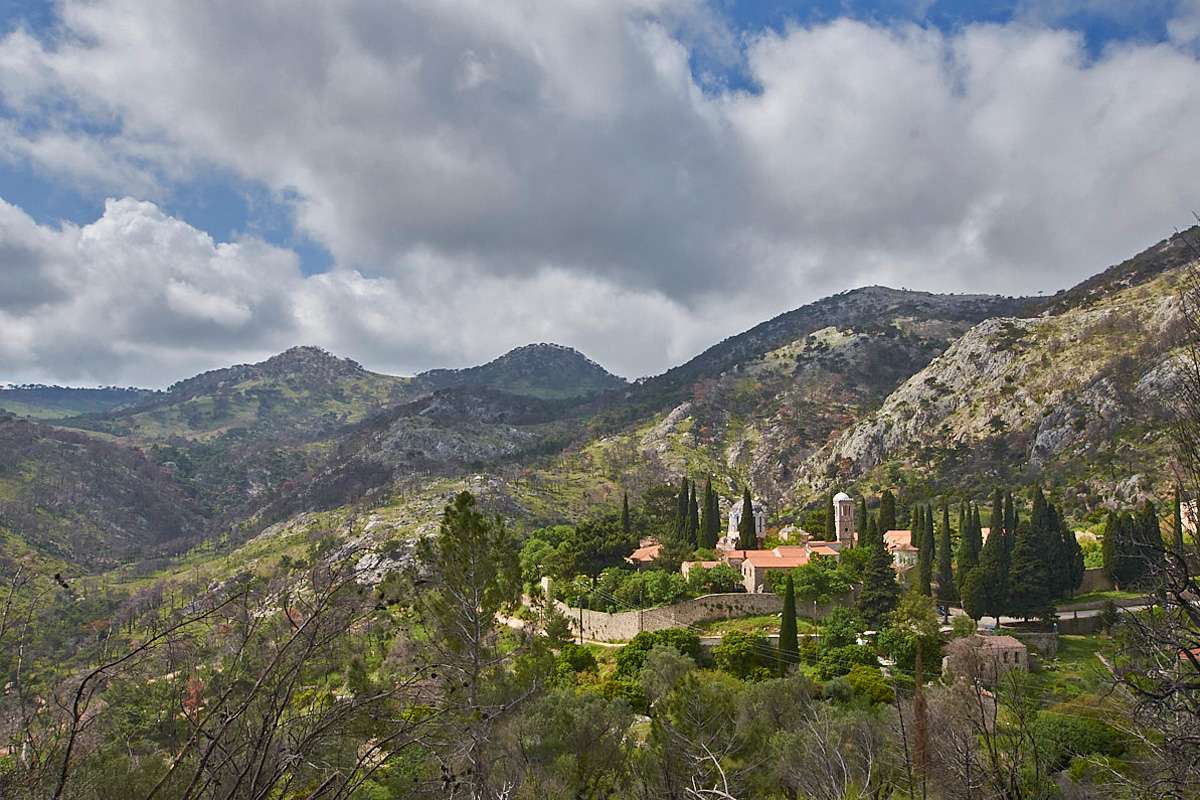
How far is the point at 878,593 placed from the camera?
3772cm

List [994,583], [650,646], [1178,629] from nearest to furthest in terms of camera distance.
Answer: [1178,629] → [650,646] → [994,583]

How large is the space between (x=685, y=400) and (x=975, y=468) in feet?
288

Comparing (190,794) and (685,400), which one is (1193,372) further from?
(685,400)

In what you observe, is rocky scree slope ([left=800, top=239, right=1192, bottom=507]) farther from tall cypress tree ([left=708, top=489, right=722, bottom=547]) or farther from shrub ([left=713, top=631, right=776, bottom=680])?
shrub ([left=713, top=631, right=776, bottom=680])

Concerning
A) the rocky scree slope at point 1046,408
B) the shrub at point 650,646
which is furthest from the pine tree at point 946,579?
the rocky scree slope at point 1046,408

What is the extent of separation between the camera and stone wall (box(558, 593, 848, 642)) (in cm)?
4175

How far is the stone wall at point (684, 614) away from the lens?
137 feet

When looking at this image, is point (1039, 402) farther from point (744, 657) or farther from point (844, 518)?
point (744, 657)

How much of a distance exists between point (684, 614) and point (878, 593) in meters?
11.1

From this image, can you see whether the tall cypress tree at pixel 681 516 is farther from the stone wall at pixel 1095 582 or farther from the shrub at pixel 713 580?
the stone wall at pixel 1095 582

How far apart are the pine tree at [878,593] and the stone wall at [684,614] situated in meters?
4.23

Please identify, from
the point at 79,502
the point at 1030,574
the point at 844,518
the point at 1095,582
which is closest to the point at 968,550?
the point at 1030,574

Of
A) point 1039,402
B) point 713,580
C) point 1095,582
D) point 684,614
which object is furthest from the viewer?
point 1039,402

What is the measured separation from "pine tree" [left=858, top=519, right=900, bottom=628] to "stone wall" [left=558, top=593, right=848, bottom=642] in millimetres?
4229
